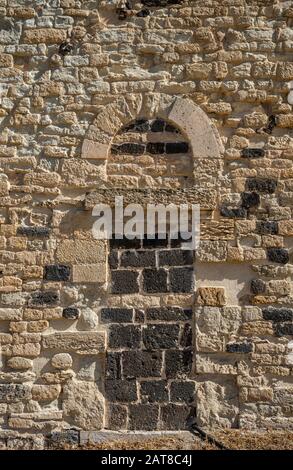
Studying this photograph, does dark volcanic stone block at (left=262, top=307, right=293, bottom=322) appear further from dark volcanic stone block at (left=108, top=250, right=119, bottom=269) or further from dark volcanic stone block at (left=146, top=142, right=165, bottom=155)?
dark volcanic stone block at (left=146, top=142, right=165, bottom=155)

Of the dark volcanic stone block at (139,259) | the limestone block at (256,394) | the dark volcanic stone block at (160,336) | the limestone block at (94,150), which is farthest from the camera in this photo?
the limestone block at (94,150)

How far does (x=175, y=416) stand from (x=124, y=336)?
76 cm

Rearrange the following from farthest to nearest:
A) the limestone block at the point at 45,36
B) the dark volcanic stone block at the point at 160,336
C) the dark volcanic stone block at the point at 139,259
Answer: the limestone block at the point at 45,36 < the dark volcanic stone block at the point at 139,259 < the dark volcanic stone block at the point at 160,336

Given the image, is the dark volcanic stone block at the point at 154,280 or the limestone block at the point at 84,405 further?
the dark volcanic stone block at the point at 154,280

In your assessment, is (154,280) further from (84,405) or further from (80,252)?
(84,405)

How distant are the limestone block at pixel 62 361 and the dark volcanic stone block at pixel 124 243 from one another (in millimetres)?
970

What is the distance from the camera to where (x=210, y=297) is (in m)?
5.05

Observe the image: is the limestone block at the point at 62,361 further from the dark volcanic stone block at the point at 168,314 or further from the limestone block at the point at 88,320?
the dark volcanic stone block at the point at 168,314

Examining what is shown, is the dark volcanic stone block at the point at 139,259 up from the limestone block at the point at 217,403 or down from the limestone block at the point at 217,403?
up

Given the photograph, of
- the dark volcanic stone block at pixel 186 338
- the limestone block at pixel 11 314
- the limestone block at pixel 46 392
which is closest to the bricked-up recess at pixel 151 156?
the dark volcanic stone block at pixel 186 338

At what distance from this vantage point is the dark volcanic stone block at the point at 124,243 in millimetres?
5176

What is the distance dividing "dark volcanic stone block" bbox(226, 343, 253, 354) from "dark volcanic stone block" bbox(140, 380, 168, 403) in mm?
584

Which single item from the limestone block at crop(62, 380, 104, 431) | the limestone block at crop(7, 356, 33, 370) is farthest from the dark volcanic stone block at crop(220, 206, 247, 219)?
the limestone block at crop(7, 356, 33, 370)
